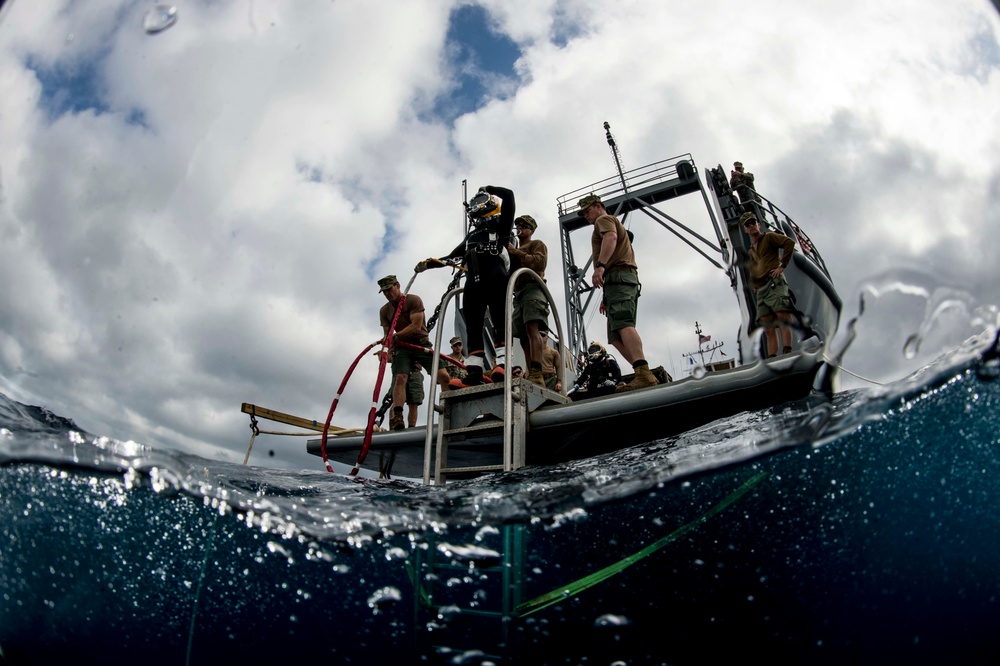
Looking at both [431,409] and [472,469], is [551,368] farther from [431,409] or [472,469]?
[472,469]

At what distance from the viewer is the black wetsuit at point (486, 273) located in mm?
3381

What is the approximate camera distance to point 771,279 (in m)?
1.84

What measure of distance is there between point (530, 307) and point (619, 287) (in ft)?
2.30

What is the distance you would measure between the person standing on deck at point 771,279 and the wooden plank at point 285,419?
2.40m

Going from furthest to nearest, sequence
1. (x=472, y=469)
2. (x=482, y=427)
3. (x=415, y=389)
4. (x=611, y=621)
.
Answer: (x=415, y=389)
(x=482, y=427)
(x=472, y=469)
(x=611, y=621)

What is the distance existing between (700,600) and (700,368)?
1.19 metres

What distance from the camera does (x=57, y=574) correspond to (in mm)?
1838

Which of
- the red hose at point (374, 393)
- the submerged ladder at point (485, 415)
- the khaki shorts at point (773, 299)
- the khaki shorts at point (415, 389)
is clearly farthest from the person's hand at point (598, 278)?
the khaki shorts at point (415, 389)

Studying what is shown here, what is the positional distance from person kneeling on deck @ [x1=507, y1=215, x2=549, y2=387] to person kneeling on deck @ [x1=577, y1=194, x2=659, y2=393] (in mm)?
554

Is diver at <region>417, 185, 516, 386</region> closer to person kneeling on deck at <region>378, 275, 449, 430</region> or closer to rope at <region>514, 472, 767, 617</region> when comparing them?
person kneeling on deck at <region>378, 275, 449, 430</region>

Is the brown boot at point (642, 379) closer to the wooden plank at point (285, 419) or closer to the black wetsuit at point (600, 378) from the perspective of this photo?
the black wetsuit at point (600, 378)

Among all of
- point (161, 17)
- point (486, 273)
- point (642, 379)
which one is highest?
point (486, 273)

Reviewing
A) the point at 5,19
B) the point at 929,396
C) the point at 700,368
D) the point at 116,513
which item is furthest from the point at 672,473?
the point at 5,19

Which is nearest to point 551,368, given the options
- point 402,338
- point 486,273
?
point 486,273
